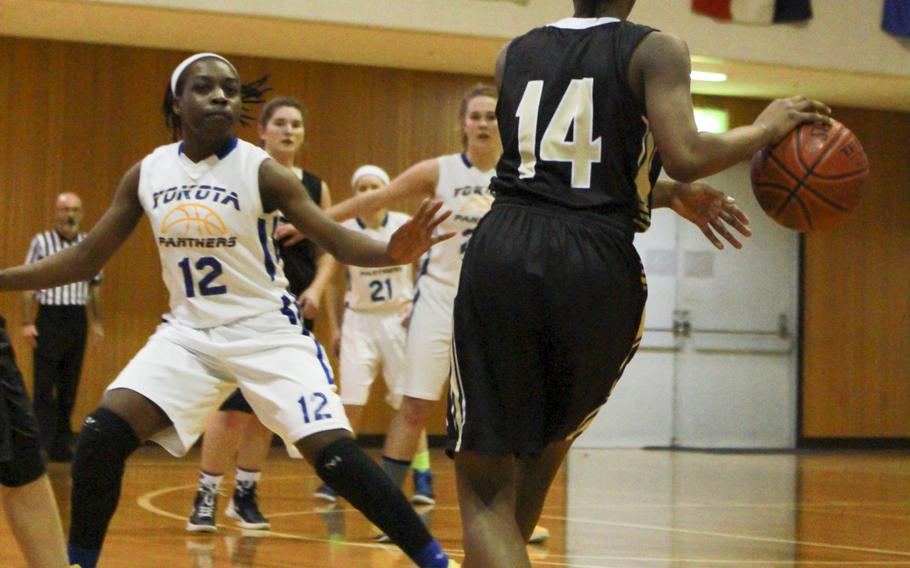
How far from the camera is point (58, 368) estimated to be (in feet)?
34.5

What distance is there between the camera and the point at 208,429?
611cm

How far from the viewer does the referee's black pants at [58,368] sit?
10.3 m

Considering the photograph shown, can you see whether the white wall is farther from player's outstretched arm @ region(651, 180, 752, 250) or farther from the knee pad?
player's outstretched arm @ region(651, 180, 752, 250)

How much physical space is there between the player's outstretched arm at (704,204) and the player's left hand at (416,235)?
663 millimetres

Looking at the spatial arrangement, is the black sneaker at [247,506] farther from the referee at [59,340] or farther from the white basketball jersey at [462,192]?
the referee at [59,340]

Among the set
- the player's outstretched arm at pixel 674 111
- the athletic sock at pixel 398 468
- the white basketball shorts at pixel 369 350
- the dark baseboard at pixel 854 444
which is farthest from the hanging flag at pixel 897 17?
the player's outstretched arm at pixel 674 111

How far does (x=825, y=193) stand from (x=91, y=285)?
332 inches

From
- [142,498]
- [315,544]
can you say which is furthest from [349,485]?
[142,498]

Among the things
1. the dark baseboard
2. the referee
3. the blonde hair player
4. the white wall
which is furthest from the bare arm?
the dark baseboard

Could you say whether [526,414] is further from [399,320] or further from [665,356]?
[665,356]

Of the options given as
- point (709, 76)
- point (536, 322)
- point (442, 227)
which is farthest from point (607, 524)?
point (709, 76)

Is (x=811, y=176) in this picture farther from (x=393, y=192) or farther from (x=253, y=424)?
(x=253, y=424)

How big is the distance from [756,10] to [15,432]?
30.4 feet

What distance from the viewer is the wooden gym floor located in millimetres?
5469
